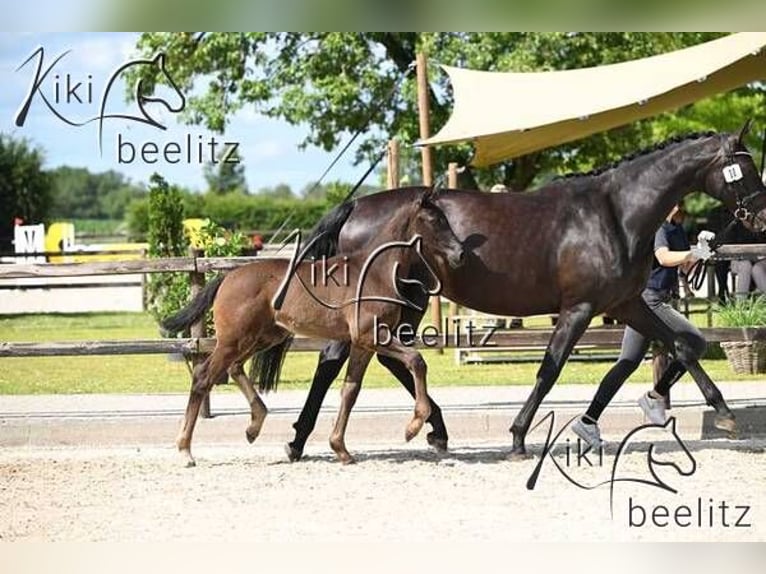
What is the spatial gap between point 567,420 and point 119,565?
4.28 m

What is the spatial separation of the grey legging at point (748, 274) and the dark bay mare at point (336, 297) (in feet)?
21.8

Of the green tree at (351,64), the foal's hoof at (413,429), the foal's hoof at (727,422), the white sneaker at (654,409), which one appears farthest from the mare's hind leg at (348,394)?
the green tree at (351,64)

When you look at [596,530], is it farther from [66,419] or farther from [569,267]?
[66,419]

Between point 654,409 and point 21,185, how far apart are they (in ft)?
78.9

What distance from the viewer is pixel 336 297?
307 inches

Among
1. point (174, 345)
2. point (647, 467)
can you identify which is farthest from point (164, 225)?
point (647, 467)

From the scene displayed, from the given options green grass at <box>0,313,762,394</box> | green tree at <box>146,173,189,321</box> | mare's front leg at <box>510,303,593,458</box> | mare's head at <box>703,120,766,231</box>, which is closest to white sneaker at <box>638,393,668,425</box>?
mare's front leg at <box>510,303,593,458</box>

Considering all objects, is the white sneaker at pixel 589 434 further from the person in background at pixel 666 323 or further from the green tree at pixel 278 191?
the green tree at pixel 278 191

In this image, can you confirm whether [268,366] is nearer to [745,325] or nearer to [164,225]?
[745,325]

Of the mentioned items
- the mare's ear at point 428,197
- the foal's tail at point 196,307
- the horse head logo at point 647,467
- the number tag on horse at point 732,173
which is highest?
the number tag on horse at point 732,173

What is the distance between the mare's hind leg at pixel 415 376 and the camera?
7203 mm

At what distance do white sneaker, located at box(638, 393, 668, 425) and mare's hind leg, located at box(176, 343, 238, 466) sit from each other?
278 cm

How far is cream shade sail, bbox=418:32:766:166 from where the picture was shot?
36.7 ft

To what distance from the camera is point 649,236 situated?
8031 millimetres
